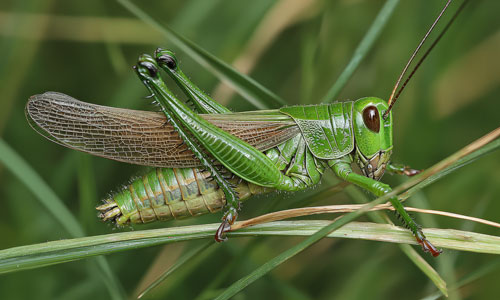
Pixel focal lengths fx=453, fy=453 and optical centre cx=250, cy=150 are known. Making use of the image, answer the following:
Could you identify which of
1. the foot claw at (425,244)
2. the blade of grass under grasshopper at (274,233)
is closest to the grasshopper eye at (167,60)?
the blade of grass under grasshopper at (274,233)

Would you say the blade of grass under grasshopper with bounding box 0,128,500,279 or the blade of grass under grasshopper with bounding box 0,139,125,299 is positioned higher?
the blade of grass under grasshopper with bounding box 0,128,500,279

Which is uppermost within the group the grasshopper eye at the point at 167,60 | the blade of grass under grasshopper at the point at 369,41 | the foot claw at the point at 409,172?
the blade of grass under grasshopper at the point at 369,41

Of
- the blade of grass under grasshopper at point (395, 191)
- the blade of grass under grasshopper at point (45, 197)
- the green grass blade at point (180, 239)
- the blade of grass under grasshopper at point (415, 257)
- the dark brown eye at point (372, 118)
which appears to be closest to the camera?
the blade of grass under grasshopper at point (395, 191)

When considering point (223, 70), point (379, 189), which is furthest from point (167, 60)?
point (379, 189)

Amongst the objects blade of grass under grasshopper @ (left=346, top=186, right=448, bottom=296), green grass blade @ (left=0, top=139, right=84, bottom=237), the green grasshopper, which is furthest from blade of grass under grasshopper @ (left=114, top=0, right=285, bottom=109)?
green grass blade @ (left=0, top=139, right=84, bottom=237)

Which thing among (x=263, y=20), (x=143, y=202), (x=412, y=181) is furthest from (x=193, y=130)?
(x=263, y=20)

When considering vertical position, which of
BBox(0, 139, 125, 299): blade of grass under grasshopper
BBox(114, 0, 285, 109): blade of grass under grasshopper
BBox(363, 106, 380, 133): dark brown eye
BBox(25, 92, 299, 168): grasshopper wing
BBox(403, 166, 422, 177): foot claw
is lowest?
BBox(0, 139, 125, 299): blade of grass under grasshopper

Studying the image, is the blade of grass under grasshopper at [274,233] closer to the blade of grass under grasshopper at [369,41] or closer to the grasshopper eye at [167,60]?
the blade of grass under grasshopper at [369,41]

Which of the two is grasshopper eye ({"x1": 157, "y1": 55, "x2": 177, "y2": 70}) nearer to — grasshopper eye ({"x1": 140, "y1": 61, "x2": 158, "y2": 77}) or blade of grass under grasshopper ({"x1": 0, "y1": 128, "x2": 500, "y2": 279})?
grasshopper eye ({"x1": 140, "y1": 61, "x2": 158, "y2": 77})
